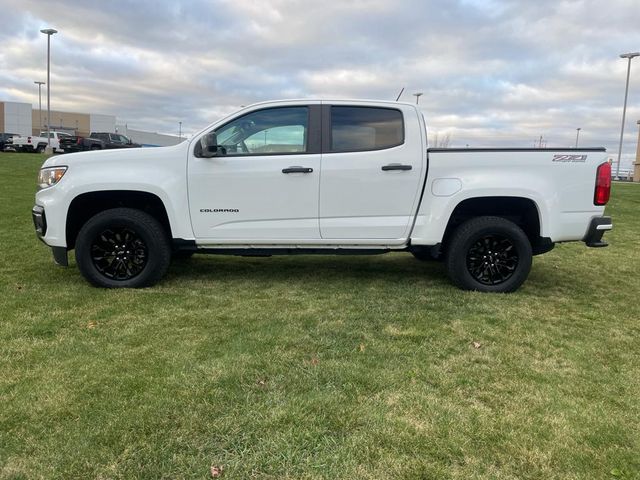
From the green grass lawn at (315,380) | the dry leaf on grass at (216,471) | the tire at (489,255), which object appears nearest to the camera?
the dry leaf on grass at (216,471)

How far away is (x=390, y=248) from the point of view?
533cm

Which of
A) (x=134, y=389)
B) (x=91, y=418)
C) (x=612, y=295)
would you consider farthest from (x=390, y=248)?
(x=91, y=418)

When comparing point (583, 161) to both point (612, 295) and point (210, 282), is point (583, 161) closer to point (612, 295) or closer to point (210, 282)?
point (612, 295)

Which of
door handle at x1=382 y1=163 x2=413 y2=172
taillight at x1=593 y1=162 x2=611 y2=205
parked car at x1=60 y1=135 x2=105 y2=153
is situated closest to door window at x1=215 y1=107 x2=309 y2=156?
door handle at x1=382 y1=163 x2=413 y2=172

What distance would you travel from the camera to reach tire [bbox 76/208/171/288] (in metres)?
5.11

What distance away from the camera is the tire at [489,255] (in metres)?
5.21

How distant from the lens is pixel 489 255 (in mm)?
5359

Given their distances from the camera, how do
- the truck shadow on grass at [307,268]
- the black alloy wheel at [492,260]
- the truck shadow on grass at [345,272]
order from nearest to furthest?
1. the black alloy wheel at [492,260]
2. the truck shadow on grass at [345,272]
3. the truck shadow on grass at [307,268]

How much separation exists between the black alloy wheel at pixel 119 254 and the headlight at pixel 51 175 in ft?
2.24

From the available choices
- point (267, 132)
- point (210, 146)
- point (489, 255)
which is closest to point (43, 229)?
point (210, 146)

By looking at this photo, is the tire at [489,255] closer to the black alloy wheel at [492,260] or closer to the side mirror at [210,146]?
the black alloy wheel at [492,260]

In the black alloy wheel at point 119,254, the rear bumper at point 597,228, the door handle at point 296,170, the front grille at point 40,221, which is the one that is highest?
the door handle at point 296,170

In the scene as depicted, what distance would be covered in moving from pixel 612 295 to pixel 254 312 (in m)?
3.76

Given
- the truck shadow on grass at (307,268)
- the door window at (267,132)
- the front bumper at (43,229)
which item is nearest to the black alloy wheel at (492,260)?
the truck shadow on grass at (307,268)
